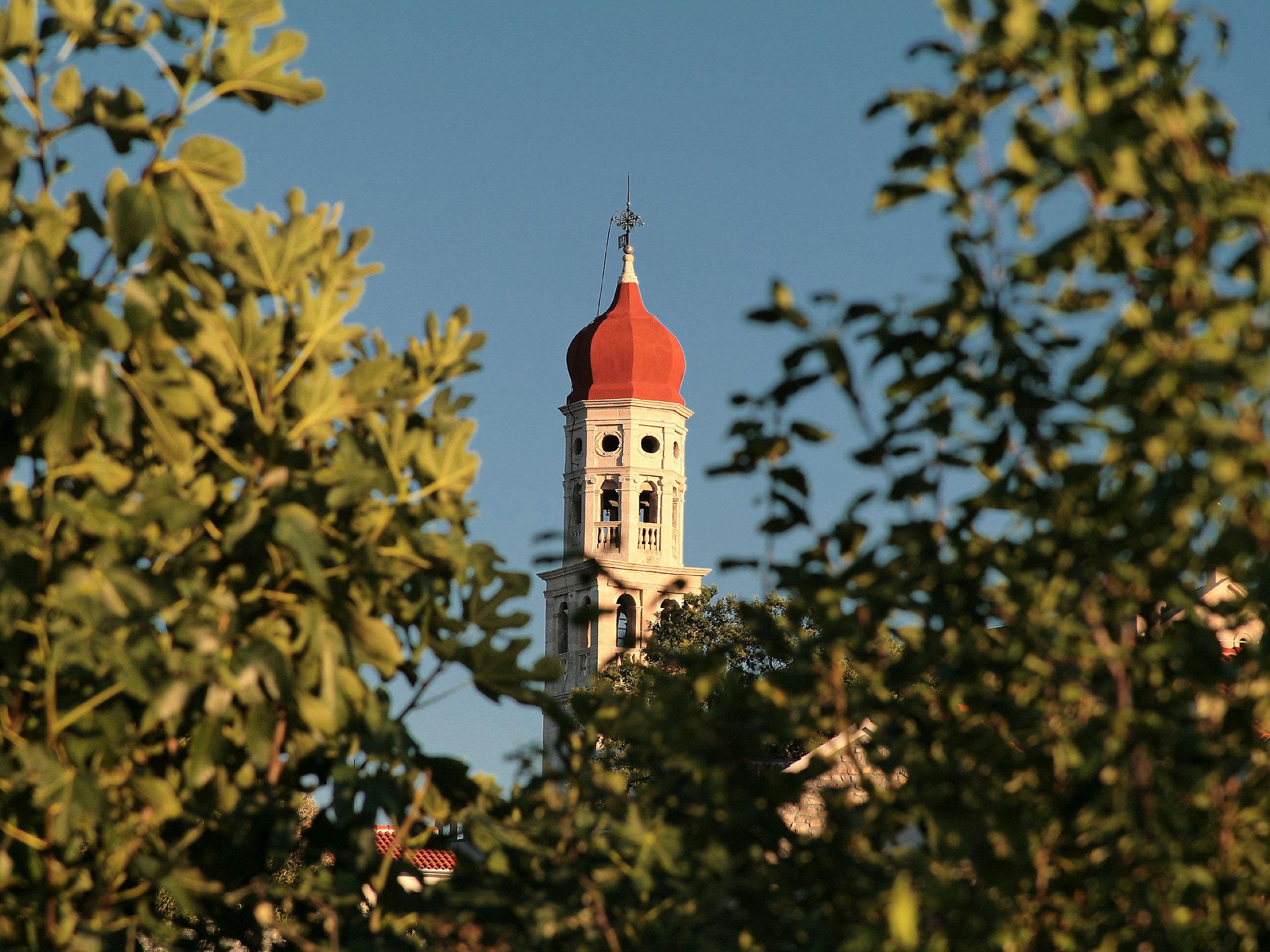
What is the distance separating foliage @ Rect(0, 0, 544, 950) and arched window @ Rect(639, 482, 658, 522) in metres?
75.3

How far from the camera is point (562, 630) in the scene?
7769 cm

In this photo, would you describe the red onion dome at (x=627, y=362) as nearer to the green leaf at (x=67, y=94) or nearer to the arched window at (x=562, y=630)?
the arched window at (x=562, y=630)

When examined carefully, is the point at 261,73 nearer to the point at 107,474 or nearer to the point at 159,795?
the point at 107,474

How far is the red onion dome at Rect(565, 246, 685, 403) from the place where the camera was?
264 ft

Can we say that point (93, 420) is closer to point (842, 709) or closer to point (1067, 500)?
point (842, 709)

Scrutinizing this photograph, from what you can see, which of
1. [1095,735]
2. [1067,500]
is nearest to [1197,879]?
[1095,735]

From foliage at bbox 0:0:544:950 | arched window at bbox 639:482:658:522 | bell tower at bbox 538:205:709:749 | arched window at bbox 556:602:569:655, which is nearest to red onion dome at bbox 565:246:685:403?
bell tower at bbox 538:205:709:749

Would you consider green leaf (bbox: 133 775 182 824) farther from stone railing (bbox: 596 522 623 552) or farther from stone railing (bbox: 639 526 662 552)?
stone railing (bbox: 639 526 662 552)

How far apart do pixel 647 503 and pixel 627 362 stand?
25.7 ft

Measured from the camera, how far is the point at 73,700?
9.47ft

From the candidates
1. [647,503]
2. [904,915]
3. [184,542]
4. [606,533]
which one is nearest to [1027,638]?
[904,915]

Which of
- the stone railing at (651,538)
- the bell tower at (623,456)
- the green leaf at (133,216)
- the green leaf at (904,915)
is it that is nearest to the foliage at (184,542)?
the green leaf at (133,216)

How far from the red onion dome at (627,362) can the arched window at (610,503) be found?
196 inches

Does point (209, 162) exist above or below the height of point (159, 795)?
above
